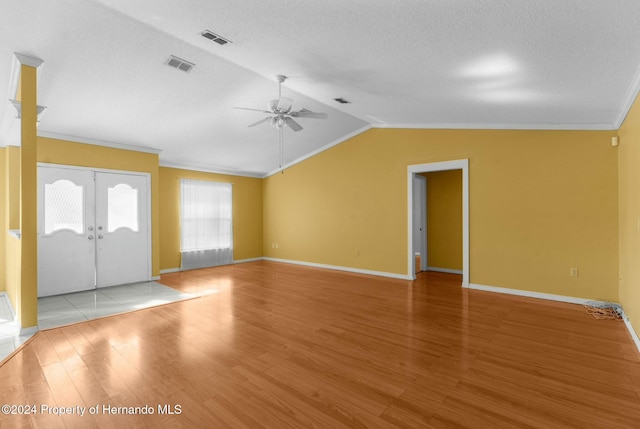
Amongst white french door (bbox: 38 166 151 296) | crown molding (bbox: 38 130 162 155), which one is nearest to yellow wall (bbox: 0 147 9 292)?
white french door (bbox: 38 166 151 296)

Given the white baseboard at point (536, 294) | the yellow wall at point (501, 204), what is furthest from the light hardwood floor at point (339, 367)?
the yellow wall at point (501, 204)

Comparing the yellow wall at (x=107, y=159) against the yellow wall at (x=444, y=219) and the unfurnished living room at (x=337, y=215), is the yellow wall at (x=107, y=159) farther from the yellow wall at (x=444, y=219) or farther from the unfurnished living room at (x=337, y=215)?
the yellow wall at (x=444, y=219)

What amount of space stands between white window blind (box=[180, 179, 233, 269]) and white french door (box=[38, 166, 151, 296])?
125 centimetres

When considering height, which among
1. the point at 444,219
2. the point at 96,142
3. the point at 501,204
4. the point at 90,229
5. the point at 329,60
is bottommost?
the point at 90,229

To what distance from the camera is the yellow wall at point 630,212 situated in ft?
10.2

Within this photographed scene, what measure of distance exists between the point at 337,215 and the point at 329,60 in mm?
4458

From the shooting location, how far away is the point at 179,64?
3709 mm

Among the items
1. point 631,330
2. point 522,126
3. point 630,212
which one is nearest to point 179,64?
point 522,126

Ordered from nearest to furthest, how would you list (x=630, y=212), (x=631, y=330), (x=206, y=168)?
(x=631, y=330) < (x=630, y=212) < (x=206, y=168)

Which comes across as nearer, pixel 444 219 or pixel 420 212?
pixel 420 212

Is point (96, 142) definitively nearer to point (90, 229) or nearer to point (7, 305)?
point (90, 229)

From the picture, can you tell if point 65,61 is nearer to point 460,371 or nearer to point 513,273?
point 460,371

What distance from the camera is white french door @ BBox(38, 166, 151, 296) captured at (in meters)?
5.07

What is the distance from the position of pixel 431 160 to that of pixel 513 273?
2.43m
